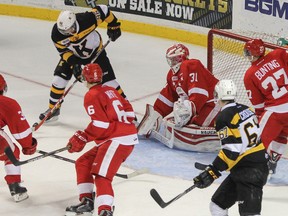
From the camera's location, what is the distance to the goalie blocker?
5.75 metres

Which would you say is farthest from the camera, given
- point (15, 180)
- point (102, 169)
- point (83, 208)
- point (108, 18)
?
point (108, 18)

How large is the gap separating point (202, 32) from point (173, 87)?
9.94 feet

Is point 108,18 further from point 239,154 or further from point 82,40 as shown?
point 239,154

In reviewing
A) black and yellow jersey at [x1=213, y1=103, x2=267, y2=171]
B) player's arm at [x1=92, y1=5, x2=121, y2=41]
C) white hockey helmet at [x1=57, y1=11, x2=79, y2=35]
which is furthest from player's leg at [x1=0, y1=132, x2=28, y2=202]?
player's arm at [x1=92, y1=5, x2=121, y2=41]

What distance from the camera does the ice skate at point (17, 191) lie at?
4917 mm

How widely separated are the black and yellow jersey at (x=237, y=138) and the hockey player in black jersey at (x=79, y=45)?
2304 mm

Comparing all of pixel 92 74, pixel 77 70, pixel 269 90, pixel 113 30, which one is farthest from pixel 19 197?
pixel 113 30

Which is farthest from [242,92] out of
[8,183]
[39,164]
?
[8,183]

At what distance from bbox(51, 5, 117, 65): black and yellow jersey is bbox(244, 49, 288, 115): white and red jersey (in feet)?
5.10

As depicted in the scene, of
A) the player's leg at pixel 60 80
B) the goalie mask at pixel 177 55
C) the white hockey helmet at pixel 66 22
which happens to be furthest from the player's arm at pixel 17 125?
the player's leg at pixel 60 80

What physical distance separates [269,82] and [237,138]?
52.1 inches

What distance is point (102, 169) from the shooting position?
14.7 feet

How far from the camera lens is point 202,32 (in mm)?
8906

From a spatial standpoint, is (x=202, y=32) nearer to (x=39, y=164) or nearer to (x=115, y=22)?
(x=115, y=22)
